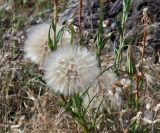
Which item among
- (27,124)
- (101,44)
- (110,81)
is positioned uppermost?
(101,44)

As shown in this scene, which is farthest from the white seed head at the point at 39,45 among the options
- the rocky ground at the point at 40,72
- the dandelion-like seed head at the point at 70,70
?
the dandelion-like seed head at the point at 70,70

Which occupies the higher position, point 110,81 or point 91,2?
point 91,2

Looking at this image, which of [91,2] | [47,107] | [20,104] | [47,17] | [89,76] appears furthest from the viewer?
[47,17]

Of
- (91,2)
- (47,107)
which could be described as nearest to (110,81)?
(47,107)

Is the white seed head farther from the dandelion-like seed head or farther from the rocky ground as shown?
the dandelion-like seed head

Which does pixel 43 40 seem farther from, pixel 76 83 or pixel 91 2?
pixel 91 2

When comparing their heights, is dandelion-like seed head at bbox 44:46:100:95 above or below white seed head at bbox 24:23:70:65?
below

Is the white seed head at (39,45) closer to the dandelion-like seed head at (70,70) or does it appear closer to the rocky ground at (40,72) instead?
the rocky ground at (40,72)

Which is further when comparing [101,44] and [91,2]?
[91,2]

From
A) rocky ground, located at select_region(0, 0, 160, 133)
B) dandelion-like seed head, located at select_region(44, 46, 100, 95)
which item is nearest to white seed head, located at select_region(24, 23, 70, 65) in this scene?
rocky ground, located at select_region(0, 0, 160, 133)
